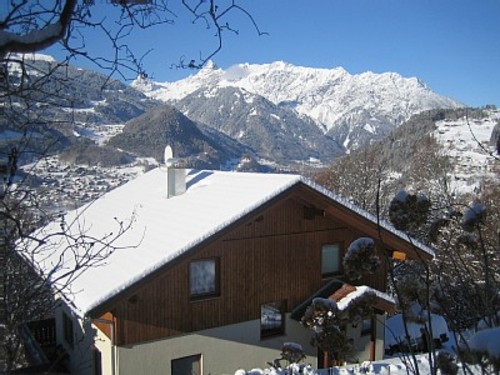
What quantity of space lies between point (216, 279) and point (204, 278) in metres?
0.30

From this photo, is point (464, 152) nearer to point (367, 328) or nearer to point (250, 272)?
point (367, 328)

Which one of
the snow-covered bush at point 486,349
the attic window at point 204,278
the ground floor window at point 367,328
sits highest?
the snow-covered bush at point 486,349

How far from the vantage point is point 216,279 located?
1080cm

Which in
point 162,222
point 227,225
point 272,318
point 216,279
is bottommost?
point 272,318

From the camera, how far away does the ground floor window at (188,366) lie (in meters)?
10.2

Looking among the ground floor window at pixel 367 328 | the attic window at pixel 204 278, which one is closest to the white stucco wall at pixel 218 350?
the attic window at pixel 204 278

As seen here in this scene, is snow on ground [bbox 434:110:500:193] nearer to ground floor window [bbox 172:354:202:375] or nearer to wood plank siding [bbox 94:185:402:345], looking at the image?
wood plank siding [bbox 94:185:402:345]

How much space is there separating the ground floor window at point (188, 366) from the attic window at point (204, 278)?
4.51ft

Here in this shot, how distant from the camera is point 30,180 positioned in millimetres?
4039

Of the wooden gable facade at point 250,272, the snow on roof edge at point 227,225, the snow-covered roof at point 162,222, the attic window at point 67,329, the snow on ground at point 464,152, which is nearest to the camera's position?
the snow on roof edge at point 227,225

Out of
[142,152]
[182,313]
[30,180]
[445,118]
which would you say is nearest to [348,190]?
[182,313]

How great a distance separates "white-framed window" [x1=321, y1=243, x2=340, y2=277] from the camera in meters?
12.4

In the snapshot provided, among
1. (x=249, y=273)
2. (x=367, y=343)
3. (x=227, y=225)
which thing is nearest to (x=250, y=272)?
(x=249, y=273)

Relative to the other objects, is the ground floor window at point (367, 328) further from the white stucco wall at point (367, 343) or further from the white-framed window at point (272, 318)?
the white-framed window at point (272, 318)
